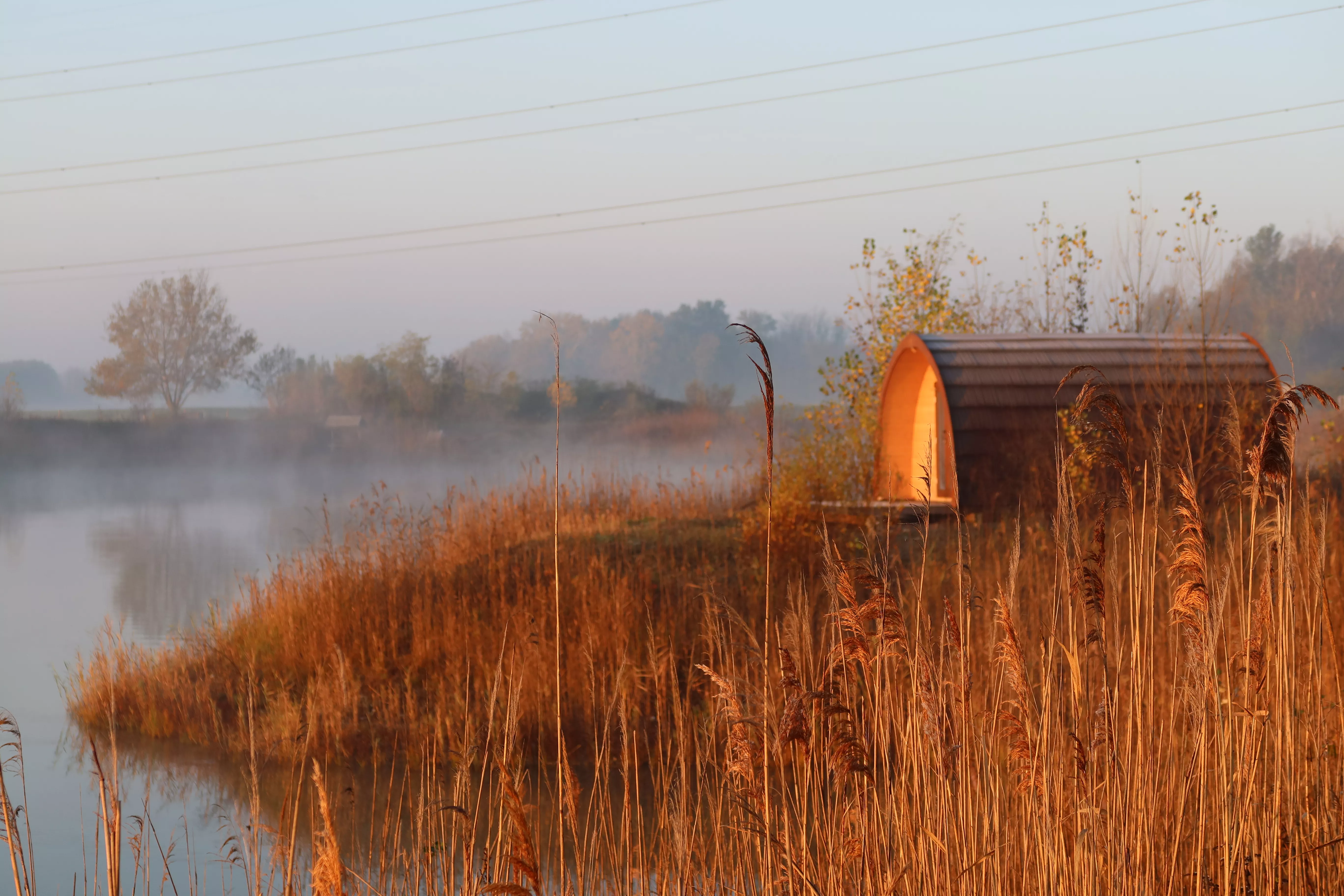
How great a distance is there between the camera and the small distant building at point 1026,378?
11.2m

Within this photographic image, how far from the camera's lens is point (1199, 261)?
1065 centimetres

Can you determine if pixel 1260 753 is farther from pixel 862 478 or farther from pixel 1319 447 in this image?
pixel 1319 447

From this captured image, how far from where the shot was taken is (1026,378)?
11.7 m

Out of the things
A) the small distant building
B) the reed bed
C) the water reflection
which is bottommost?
the water reflection

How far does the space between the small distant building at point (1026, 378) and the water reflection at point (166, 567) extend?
752 cm

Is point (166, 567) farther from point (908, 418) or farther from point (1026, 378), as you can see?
point (1026, 378)

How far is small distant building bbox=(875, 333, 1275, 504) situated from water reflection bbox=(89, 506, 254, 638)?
752 cm

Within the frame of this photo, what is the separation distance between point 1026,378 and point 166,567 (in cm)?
1648

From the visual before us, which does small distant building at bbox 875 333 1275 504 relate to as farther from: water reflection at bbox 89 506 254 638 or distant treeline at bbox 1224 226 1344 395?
distant treeline at bbox 1224 226 1344 395

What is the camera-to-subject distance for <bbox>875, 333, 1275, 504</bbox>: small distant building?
36.6 ft

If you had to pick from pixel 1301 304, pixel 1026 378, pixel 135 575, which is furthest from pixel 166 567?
pixel 1301 304

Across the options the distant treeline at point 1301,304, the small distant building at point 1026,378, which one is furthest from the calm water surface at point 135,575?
the distant treeline at point 1301,304

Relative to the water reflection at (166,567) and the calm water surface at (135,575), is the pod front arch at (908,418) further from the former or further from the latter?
the water reflection at (166,567)

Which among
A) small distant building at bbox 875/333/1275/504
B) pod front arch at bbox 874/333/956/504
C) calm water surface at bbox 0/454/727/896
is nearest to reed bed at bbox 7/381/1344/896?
calm water surface at bbox 0/454/727/896
